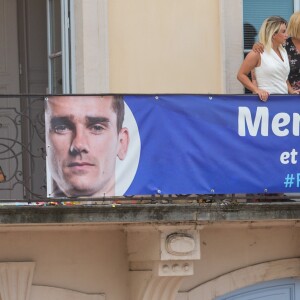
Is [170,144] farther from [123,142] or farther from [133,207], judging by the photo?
[133,207]

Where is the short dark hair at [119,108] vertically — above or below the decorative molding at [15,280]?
above

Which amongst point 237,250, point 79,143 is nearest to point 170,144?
point 79,143

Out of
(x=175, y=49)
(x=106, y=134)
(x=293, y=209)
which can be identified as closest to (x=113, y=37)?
(x=175, y=49)

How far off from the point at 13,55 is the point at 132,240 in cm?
317

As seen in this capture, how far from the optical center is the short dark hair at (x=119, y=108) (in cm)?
1430

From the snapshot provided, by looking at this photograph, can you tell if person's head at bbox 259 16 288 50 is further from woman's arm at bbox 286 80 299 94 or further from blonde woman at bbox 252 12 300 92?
woman's arm at bbox 286 80 299 94

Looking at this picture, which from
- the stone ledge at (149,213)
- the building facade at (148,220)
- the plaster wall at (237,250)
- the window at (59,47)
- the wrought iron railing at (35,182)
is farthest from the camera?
the window at (59,47)

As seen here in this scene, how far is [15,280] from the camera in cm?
1480

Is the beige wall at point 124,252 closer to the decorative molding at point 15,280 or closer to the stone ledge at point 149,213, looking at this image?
the decorative molding at point 15,280

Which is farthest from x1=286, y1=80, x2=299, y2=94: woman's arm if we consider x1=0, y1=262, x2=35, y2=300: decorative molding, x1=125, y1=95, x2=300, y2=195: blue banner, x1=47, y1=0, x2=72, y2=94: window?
x1=0, y1=262, x2=35, y2=300: decorative molding

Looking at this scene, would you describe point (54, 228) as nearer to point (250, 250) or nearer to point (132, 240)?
point (132, 240)

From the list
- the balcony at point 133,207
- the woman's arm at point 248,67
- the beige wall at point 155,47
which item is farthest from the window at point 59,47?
the woman's arm at point 248,67

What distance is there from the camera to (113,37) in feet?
50.9

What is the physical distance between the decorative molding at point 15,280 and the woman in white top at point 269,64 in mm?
2660
